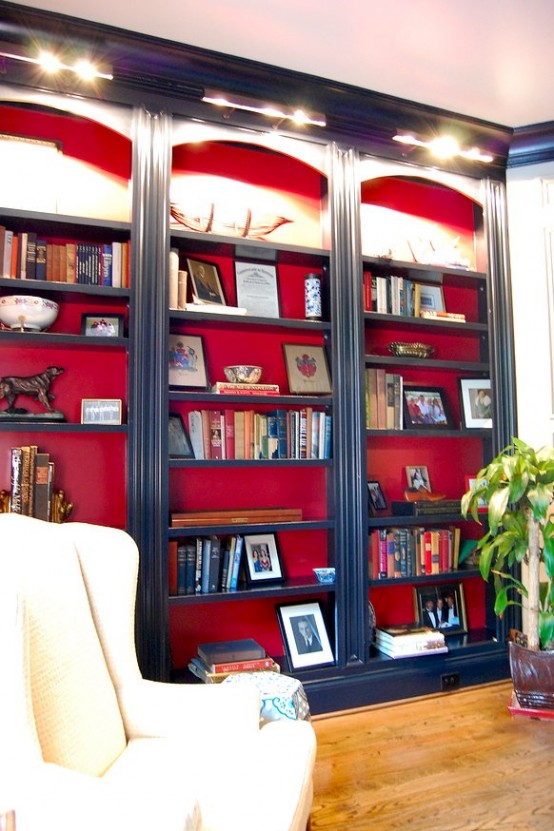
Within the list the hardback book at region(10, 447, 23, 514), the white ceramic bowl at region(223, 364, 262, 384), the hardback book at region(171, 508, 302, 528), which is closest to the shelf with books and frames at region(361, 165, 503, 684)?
the hardback book at region(171, 508, 302, 528)

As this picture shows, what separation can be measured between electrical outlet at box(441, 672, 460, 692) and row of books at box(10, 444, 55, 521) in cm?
208

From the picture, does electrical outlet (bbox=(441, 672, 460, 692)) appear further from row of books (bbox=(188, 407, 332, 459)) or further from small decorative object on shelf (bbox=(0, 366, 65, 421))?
small decorative object on shelf (bbox=(0, 366, 65, 421))

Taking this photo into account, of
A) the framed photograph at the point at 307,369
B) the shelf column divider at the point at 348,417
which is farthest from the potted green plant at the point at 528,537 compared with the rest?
the framed photograph at the point at 307,369

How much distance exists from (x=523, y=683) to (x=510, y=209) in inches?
101

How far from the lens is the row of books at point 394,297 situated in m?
3.16

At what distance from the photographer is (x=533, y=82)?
2936 millimetres

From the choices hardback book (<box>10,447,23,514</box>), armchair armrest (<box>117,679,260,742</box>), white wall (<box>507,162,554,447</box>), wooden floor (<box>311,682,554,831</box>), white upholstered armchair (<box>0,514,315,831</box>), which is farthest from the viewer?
white wall (<box>507,162,554,447</box>)

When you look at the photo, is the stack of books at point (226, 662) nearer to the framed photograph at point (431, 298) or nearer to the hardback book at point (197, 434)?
the hardback book at point (197, 434)

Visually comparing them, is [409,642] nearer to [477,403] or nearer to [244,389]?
[477,403]

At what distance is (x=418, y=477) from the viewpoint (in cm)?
Result: 338

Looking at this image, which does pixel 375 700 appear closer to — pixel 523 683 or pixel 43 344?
pixel 523 683

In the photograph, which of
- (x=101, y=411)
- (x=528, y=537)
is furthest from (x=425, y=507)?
(x=101, y=411)

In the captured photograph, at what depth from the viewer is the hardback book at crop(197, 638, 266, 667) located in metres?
2.56

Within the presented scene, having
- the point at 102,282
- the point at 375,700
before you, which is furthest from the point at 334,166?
the point at 375,700
